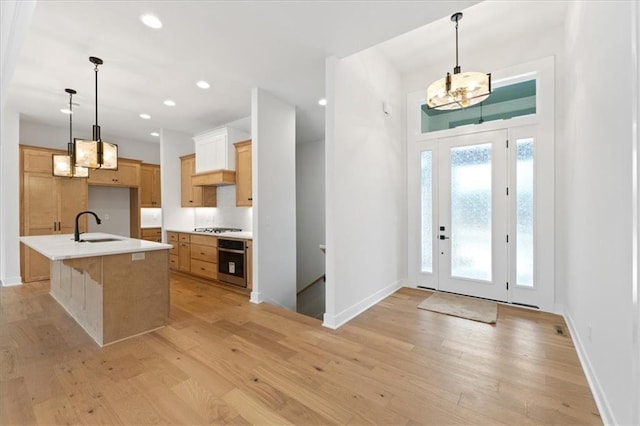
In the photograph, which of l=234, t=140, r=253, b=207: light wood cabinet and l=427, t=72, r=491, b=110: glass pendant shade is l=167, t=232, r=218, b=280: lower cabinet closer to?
l=234, t=140, r=253, b=207: light wood cabinet

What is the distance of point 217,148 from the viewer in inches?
207

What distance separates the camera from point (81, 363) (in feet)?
7.75

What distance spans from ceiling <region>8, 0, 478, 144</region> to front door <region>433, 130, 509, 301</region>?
2.05m

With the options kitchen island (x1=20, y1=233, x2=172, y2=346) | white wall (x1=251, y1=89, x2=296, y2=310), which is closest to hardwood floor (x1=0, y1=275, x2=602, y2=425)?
kitchen island (x1=20, y1=233, x2=172, y2=346)

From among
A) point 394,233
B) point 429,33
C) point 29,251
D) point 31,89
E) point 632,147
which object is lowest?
point 29,251

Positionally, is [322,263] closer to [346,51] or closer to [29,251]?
[346,51]

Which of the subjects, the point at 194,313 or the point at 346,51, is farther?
the point at 194,313

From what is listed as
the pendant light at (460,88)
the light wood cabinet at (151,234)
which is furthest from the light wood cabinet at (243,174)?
the light wood cabinet at (151,234)

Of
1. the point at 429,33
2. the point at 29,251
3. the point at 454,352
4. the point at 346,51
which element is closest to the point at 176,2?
A: the point at 346,51

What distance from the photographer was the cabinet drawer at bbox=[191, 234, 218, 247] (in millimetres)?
4861

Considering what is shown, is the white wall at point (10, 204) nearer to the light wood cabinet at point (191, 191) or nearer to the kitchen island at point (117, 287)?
the kitchen island at point (117, 287)

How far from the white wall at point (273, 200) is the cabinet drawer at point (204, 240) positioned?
133 cm

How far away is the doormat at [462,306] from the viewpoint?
130 inches

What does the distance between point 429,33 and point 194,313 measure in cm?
452
